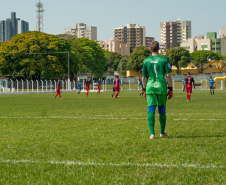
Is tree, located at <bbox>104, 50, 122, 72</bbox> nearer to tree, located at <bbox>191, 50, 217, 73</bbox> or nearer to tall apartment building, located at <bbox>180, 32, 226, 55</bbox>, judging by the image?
tree, located at <bbox>191, 50, 217, 73</bbox>

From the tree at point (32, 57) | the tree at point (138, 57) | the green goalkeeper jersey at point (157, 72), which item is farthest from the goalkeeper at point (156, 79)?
the tree at point (138, 57)

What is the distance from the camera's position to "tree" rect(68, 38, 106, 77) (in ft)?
311

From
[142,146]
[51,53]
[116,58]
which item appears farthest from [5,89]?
[116,58]

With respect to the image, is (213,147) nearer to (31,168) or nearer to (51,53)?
(31,168)

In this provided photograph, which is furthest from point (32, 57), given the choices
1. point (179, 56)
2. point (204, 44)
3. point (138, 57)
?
point (204, 44)

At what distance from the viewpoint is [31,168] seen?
549 cm

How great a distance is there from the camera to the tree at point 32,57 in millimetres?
74438

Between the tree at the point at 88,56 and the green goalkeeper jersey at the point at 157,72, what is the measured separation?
8168cm

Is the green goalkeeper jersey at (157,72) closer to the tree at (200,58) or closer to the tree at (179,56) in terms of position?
the tree at (179,56)

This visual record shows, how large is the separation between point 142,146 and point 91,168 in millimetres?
1909

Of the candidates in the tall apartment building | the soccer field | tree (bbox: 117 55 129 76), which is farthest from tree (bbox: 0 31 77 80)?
the tall apartment building

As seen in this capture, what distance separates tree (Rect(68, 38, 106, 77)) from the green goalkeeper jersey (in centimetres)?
8168

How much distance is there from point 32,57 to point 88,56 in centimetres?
2177

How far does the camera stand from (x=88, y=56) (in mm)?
95438
